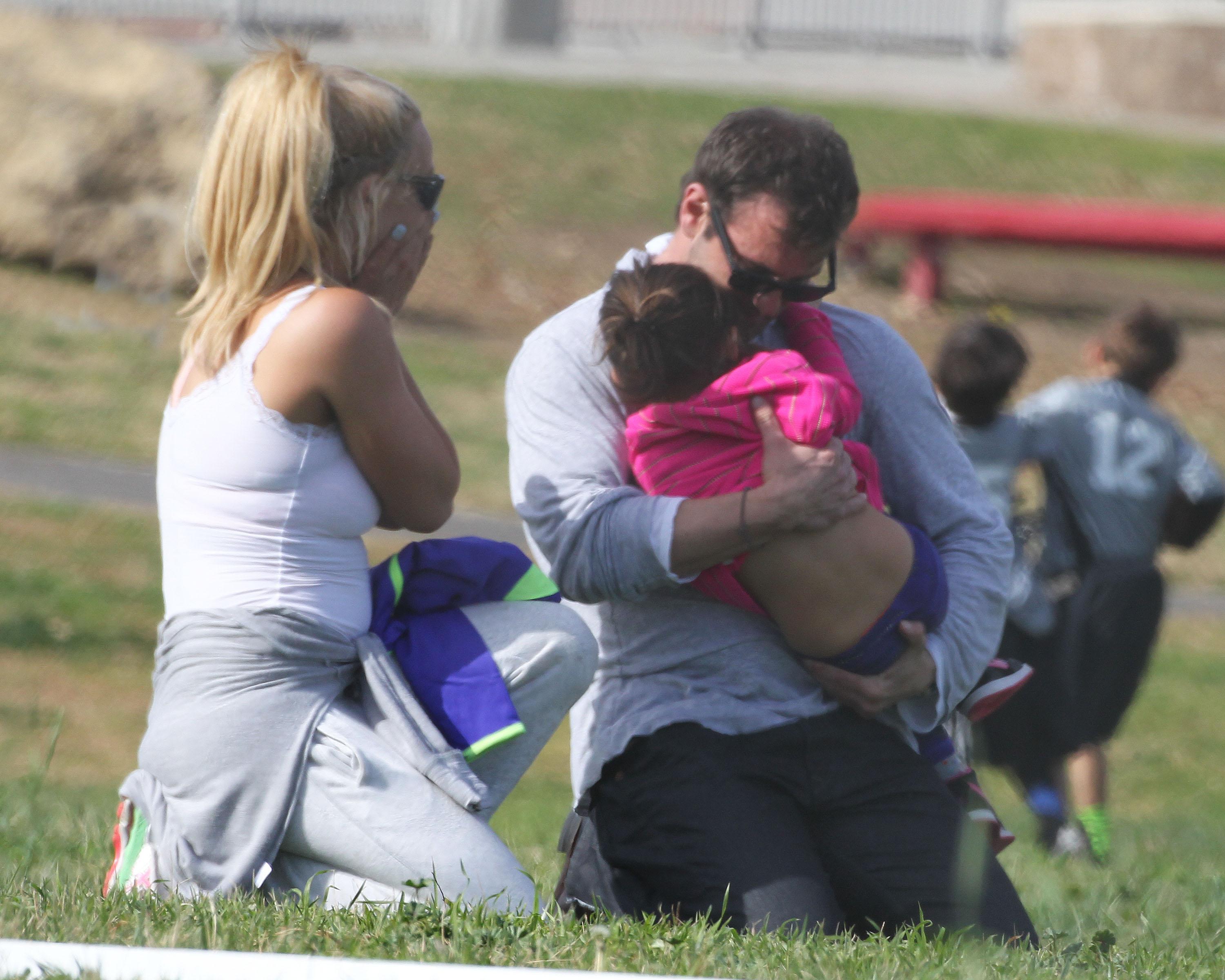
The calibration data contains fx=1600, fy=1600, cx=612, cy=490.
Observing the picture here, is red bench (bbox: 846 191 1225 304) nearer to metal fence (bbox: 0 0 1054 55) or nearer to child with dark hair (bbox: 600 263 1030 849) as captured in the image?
metal fence (bbox: 0 0 1054 55)

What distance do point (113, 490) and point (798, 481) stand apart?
7688 millimetres

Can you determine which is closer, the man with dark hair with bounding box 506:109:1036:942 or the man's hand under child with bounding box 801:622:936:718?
the man with dark hair with bounding box 506:109:1036:942

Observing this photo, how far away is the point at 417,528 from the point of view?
9.73ft

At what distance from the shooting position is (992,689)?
3.33 m

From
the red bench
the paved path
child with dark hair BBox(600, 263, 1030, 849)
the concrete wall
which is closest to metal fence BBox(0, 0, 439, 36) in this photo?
the concrete wall

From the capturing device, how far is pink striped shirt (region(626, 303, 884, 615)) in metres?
2.96

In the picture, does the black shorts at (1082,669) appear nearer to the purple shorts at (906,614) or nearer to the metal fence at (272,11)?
the purple shorts at (906,614)

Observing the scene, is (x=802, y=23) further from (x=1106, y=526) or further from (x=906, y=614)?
(x=906, y=614)

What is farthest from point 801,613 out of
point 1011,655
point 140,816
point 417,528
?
point 1011,655

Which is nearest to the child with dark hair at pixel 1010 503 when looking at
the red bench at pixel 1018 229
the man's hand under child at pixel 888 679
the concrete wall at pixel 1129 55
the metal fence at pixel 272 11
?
the man's hand under child at pixel 888 679

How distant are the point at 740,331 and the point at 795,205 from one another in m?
0.27

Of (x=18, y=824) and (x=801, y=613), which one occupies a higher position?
(x=801, y=613)

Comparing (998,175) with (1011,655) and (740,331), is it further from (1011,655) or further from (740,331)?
(740,331)

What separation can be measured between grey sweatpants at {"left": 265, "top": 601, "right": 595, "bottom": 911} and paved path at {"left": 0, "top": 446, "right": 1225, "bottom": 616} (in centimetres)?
645
